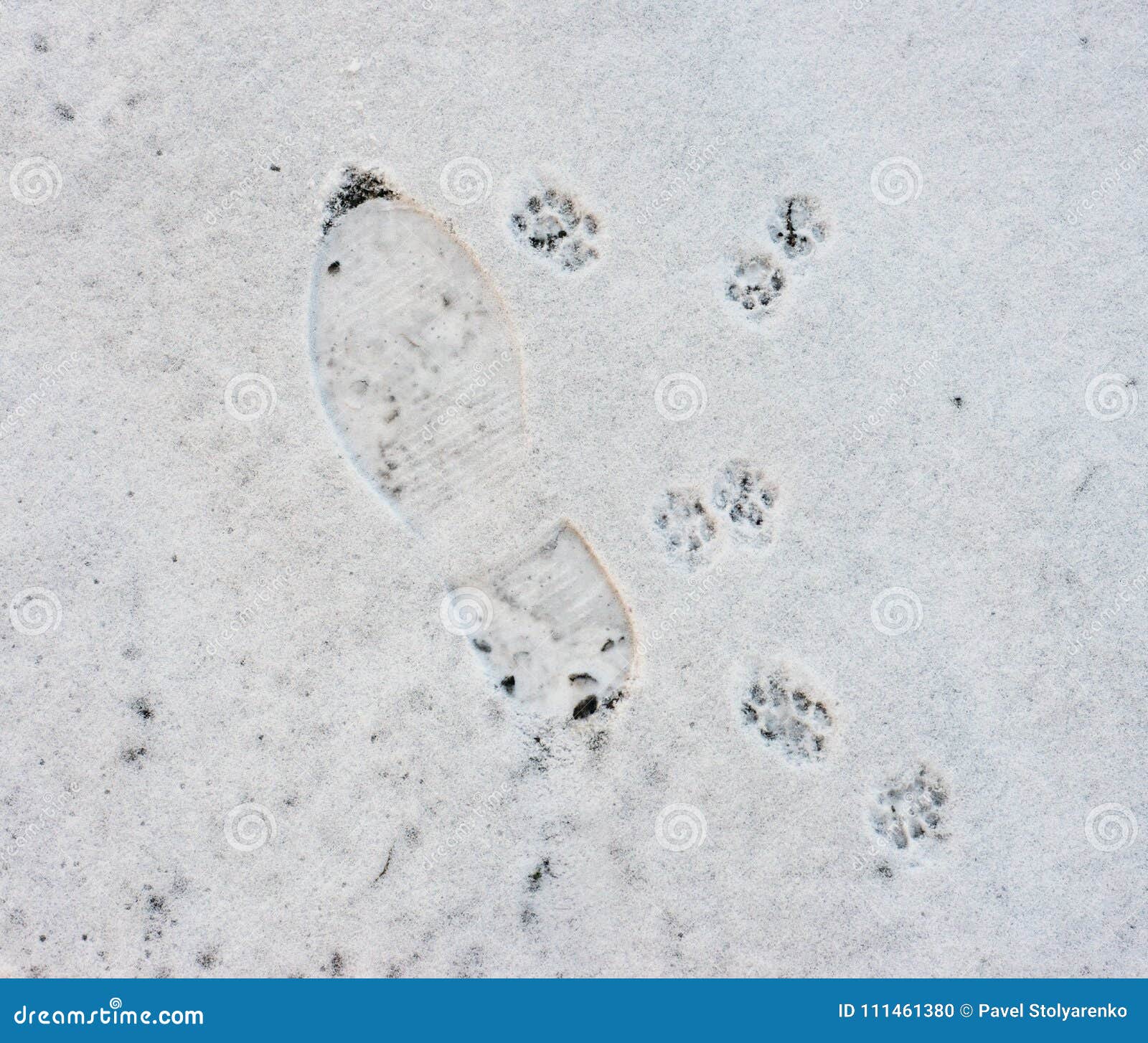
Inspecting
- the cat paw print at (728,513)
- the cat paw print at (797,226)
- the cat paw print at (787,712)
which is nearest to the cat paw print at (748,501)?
the cat paw print at (728,513)

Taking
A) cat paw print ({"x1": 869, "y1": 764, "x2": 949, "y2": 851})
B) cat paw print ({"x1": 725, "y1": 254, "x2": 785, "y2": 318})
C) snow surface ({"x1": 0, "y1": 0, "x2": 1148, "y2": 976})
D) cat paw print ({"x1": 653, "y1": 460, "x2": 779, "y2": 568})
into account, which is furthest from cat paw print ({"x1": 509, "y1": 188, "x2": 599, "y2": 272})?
cat paw print ({"x1": 869, "y1": 764, "x2": 949, "y2": 851})

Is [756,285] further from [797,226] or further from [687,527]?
[687,527]

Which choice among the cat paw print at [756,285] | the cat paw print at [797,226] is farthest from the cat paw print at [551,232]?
the cat paw print at [797,226]

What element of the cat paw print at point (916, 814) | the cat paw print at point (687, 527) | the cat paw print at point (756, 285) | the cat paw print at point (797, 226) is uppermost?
the cat paw print at point (797, 226)

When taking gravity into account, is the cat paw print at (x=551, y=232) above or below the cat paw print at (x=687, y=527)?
above

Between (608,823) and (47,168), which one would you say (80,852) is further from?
(47,168)

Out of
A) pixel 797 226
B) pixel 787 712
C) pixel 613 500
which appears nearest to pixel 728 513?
pixel 613 500

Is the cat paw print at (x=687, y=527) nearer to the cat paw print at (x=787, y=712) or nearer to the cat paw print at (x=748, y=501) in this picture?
the cat paw print at (x=748, y=501)
